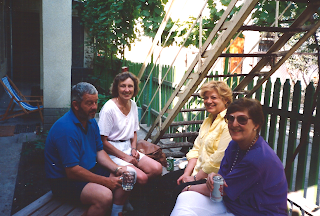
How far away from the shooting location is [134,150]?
11.8 ft

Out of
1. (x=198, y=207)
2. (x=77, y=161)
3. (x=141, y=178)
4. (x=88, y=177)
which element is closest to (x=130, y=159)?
(x=141, y=178)


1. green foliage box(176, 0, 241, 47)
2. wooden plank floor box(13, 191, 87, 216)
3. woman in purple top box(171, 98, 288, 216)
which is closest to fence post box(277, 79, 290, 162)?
woman in purple top box(171, 98, 288, 216)

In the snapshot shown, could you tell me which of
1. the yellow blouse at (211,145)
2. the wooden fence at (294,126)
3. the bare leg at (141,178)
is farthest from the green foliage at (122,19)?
the bare leg at (141,178)

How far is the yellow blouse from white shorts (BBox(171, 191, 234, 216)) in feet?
1.39

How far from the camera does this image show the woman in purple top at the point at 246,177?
2.05 meters

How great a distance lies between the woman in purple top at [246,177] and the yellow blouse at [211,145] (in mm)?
329

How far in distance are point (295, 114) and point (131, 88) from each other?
6.28 ft

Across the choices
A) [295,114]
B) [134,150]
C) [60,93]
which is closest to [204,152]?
[134,150]

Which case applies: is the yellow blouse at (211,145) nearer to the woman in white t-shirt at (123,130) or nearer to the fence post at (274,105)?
the woman in white t-shirt at (123,130)

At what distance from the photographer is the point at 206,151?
9.64ft

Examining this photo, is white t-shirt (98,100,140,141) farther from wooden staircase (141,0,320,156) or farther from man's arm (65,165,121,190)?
wooden staircase (141,0,320,156)

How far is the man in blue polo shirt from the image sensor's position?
8.05ft

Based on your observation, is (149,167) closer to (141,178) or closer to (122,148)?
(141,178)

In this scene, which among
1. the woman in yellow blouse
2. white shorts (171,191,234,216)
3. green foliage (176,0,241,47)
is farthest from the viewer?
green foliage (176,0,241,47)
